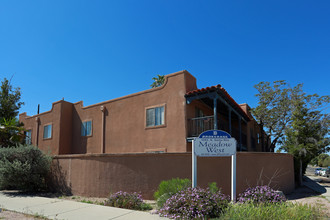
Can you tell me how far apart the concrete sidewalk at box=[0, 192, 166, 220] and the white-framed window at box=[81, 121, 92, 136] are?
28.2 ft

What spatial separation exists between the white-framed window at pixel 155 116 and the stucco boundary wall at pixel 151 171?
14.2ft

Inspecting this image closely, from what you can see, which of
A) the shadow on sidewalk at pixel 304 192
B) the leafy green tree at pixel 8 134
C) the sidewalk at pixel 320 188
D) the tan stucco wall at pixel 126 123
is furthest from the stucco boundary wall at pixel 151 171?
the leafy green tree at pixel 8 134

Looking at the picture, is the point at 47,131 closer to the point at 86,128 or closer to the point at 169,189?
the point at 86,128

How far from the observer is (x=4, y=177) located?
1113 centimetres

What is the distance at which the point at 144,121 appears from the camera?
1483 cm

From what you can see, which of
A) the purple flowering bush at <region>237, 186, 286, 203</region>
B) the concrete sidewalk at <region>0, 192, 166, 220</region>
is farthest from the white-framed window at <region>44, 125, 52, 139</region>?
the purple flowering bush at <region>237, 186, 286, 203</region>

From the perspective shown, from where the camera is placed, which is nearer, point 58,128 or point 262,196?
point 262,196

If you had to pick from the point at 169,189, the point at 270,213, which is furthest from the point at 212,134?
the point at 270,213

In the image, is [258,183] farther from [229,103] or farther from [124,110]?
[124,110]

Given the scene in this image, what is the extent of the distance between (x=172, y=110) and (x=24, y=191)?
8.23 metres

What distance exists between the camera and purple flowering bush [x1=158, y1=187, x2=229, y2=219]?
6.32 metres

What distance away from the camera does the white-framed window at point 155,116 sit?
46.0 feet

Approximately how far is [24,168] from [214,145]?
8602mm

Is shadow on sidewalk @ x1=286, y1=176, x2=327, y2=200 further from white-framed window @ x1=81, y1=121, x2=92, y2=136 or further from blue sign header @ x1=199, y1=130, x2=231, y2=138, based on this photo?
white-framed window @ x1=81, y1=121, x2=92, y2=136
